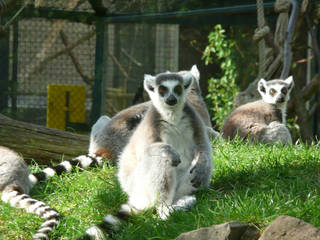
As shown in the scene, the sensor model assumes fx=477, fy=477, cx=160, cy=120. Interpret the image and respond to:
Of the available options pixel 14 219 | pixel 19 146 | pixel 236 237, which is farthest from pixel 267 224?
pixel 19 146

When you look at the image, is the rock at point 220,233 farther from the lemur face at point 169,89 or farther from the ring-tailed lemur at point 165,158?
the lemur face at point 169,89

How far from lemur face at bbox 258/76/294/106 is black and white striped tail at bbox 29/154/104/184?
2.43 m

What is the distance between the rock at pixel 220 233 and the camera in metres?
2.49

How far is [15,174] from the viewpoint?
4.17 m

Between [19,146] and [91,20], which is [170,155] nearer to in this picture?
[19,146]

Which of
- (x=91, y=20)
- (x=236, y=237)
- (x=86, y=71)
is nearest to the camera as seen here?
(x=236, y=237)

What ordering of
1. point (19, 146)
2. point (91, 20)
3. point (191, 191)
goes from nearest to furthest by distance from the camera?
1. point (191, 191)
2. point (19, 146)
3. point (91, 20)

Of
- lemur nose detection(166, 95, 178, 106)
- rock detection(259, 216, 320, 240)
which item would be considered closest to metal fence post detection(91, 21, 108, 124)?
lemur nose detection(166, 95, 178, 106)

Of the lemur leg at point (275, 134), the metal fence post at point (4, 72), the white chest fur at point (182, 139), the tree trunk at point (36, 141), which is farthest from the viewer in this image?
the metal fence post at point (4, 72)

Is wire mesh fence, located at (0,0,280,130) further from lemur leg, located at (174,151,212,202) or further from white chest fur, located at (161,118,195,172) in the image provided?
lemur leg, located at (174,151,212,202)

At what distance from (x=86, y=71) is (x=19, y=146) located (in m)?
3.90

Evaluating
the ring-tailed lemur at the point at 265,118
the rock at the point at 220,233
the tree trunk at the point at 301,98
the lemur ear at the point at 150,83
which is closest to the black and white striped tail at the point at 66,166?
the lemur ear at the point at 150,83

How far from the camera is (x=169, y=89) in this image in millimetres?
3588

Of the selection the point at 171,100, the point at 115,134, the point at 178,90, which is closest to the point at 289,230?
the point at 171,100
